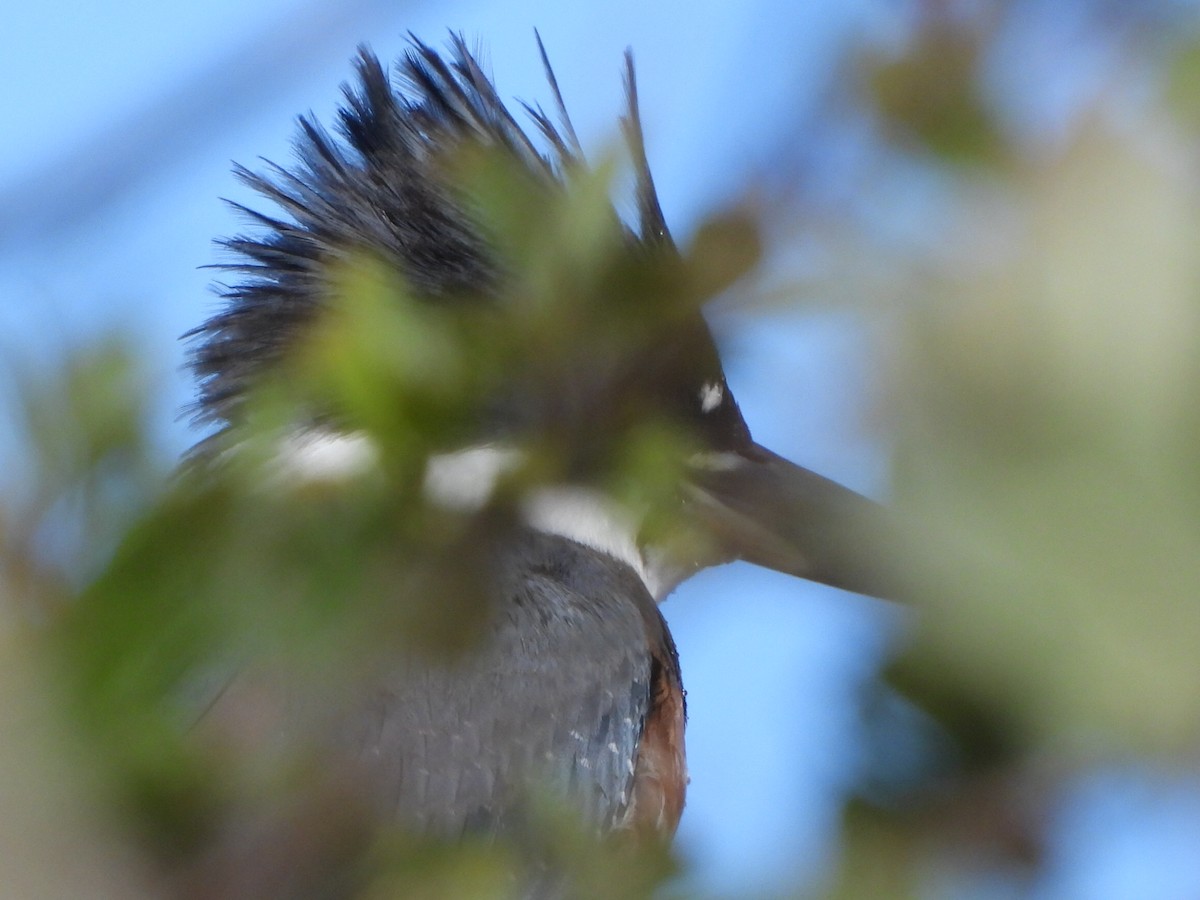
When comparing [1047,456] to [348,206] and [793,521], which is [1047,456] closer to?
[793,521]

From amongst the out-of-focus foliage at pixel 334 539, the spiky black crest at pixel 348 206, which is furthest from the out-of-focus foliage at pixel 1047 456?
the spiky black crest at pixel 348 206

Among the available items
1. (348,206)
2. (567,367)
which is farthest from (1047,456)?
(348,206)

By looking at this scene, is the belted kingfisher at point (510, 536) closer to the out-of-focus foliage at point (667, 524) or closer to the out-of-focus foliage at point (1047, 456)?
the out-of-focus foliage at point (667, 524)

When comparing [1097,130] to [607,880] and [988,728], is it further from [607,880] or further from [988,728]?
[607,880]

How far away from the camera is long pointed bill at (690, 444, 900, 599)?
23.0 inches

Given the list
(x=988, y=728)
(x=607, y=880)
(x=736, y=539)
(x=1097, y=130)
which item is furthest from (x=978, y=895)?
(x=736, y=539)

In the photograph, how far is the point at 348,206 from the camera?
2.61 meters

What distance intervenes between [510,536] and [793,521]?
0.92m

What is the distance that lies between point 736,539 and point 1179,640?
4.20 ft

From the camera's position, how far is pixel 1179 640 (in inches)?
18.7

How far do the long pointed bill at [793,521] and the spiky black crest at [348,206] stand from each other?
22.6 inches

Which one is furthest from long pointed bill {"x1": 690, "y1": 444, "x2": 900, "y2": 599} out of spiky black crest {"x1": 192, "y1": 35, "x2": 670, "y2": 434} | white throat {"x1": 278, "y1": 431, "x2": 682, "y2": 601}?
spiky black crest {"x1": 192, "y1": 35, "x2": 670, "y2": 434}

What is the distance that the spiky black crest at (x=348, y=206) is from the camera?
234cm

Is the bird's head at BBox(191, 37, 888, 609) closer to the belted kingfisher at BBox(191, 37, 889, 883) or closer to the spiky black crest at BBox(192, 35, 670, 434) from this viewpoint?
the belted kingfisher at BBox(191, 37, 889, 883)
